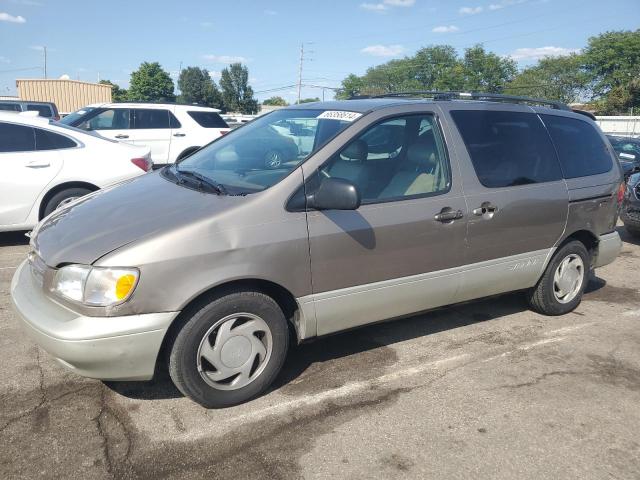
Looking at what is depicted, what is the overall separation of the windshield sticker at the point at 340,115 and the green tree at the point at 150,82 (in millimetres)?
90766

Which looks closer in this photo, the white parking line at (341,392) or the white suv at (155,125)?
the white parking line at (341,392)

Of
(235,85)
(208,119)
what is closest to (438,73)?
(235,85)

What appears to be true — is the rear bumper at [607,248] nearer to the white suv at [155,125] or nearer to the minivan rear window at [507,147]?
the minivan rear window at [507,147]

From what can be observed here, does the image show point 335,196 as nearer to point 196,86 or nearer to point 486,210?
point 486,210

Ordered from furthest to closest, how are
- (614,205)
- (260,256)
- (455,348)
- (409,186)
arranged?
(614,205), (455,348), (409,186), (260,256)

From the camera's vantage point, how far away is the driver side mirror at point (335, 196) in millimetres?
3037

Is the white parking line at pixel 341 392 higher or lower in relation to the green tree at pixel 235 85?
lower

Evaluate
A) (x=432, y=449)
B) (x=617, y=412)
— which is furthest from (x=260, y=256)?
(x=617, y=412)

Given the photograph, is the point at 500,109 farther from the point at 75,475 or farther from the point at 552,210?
the point at 75,475

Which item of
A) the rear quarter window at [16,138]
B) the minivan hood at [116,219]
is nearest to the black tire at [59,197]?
the rear quarter window at [16,138]

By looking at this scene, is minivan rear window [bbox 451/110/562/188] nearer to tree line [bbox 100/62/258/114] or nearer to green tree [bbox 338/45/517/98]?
green tree [bbox 338/45/517/98]

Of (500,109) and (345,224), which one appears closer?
(345,224)

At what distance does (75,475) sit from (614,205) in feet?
15.4

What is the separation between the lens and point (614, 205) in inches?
191
